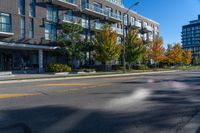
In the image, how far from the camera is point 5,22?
34.3m

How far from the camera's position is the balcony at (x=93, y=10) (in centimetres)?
4709

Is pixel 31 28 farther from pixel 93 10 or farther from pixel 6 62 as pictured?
pixel 93 10

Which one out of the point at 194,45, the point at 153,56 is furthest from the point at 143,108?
the point at 194,45

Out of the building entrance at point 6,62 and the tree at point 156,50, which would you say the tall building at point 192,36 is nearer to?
the tree at point 156,50

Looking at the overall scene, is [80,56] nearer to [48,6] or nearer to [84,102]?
[48,6]

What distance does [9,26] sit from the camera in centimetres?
3484

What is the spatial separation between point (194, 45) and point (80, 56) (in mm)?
144879

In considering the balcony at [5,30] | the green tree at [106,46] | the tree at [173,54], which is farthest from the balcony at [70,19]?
the tree at [173,54]

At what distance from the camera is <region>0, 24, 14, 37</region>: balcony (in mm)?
33325

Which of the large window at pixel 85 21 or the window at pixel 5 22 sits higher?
the large window at pixel 85 21

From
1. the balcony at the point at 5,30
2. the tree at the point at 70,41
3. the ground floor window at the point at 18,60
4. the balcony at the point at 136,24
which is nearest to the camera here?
the balcony at the point at 5,30

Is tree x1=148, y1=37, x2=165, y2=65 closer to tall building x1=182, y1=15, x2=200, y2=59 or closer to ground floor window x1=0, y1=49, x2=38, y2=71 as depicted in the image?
ground floor window x1=0, y1=49, x2=38, y2=71

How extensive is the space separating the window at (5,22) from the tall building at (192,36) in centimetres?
14634

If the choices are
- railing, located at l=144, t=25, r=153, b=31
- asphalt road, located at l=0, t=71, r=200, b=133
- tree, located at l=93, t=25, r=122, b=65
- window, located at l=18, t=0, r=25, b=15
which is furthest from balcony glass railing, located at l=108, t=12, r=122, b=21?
asphalt road, located at l=0, t=71, r=200, b=133
